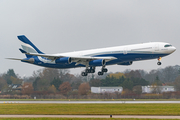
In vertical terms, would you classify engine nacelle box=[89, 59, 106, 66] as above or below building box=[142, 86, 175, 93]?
above

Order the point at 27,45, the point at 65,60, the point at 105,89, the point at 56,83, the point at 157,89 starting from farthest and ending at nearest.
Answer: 1. the point at 105,89
2. the point at 56,83
3. the point at 157,89
4. the point at 27,45
5. the point at 65,60

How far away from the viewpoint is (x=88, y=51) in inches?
2219

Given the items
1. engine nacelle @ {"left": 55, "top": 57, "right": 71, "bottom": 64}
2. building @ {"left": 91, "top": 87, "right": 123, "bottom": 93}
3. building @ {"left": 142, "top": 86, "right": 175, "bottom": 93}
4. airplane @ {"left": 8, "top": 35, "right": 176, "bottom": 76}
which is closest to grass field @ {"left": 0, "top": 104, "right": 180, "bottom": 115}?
airplane @ {"left": 8, "top": 35, "right": 176, "bottom": 76}

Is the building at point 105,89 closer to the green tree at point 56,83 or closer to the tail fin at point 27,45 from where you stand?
the green tree at point 56,83

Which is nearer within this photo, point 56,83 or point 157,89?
point 157,89

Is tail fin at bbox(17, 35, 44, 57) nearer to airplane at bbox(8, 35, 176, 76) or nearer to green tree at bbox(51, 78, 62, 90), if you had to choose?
airplane at bbox(8, 35, 176, 76)

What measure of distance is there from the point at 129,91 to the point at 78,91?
15.4 metres

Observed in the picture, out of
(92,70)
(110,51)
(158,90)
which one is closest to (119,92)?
(158,90)

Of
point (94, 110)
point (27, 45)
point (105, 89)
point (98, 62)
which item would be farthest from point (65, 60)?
point (105, 89)

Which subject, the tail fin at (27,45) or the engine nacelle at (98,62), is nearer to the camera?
the engine nacelle at (98,62)

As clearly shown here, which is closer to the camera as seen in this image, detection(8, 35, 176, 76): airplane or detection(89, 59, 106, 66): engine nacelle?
detection(8, 35, 176, 76): airplane

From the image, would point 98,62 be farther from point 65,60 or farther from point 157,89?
point 157,89

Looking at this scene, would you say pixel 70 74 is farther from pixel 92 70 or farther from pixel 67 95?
pixel 92 70

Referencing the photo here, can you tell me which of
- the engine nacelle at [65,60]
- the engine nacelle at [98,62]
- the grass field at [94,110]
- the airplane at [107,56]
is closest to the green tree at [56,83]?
the airplane at [107,56]
